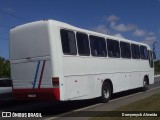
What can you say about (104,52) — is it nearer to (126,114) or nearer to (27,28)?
(27,28)

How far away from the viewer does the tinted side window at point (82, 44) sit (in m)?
15.2

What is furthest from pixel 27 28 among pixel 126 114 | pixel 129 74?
pixel 129 74

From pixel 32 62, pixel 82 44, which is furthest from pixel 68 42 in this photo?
pixel 32 62

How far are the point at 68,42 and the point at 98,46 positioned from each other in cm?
305

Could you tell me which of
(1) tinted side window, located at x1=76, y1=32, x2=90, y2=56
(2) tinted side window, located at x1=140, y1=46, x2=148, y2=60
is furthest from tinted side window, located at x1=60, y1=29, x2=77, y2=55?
(2) tinted side window, located at x1=140, y1=46, x2=148, y2=60

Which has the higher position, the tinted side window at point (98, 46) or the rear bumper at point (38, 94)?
the tinted side window at point (98, 46)

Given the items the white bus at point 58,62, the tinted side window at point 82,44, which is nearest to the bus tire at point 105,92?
the white bus at point 58,62

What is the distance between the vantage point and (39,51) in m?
14.0

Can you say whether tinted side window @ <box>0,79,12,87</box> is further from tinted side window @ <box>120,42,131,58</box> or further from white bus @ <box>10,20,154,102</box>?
tinted side window @ <box>120,42,131,58</box>

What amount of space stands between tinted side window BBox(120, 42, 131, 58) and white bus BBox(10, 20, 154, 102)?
2348mm

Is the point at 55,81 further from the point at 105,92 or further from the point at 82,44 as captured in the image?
the point at 105,92

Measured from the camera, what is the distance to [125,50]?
20.6 m

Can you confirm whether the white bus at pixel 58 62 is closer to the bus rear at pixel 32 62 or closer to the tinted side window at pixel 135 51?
the bus rear at pixel 32 62

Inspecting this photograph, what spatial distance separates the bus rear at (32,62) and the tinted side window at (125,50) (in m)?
7.04
